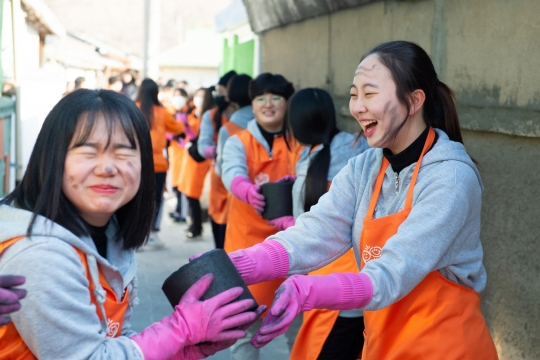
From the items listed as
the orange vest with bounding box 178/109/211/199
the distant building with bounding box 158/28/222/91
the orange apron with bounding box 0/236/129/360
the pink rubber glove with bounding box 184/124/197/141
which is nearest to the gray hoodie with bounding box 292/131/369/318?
the orange apron with bounding box 0/236/129/360

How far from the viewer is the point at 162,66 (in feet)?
114

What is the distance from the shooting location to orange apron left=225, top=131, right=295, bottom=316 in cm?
516

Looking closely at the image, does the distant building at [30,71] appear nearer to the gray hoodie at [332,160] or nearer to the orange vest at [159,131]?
the orange vest at [159,131]

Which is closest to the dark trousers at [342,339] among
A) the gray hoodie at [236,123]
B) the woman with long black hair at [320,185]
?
the woman with long black hair at [320,185]

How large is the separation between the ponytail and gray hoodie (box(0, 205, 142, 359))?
220 centimetres

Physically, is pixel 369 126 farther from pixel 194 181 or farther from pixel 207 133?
pixel 194 181

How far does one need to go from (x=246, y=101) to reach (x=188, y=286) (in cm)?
488

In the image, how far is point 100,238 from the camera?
241 centimetres

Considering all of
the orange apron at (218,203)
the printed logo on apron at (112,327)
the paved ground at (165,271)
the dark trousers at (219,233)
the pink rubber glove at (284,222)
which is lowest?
the paved ground at (165,271)

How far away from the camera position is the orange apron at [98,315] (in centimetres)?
202

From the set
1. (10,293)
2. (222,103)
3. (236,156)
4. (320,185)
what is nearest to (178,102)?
(222,103)

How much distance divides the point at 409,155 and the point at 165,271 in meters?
5.46

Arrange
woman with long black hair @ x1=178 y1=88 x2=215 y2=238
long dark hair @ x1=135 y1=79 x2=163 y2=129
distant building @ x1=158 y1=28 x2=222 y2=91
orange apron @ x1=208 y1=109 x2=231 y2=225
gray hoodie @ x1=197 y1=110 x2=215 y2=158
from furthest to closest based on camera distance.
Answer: distant building @ x1=158 y1=28 x2=222 y2=91 < woman with long black hair @ x1=178 y1=88 x2=215 y2=238 < long dark hair @ x1=135 y1=79 x2=163 y2=129 < gray hoodie @ x1=197 y1=110 x2=215 y2=158 < orange apron @ x1=208 y1=109 x2=231 y2=225

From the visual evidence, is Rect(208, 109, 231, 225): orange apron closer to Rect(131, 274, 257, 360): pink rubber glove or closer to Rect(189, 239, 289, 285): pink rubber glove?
Rect(189, 239, 289, 285): pink rubber glove
